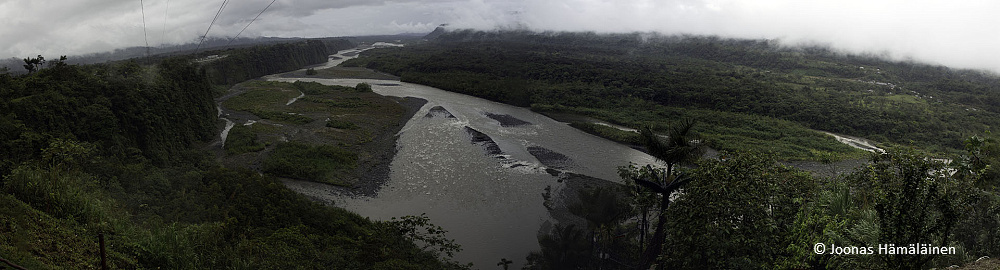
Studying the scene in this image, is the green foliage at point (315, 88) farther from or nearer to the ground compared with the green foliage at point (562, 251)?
farther from the ground

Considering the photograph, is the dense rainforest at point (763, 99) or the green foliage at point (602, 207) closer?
the green foliage at point (602, 207)

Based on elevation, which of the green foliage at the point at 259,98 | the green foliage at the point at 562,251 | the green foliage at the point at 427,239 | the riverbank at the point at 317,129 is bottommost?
the green foliage at the point at 562,251

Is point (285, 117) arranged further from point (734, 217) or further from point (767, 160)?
point (767, 160)

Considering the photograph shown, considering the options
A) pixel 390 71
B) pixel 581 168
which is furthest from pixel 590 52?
pixel 581 168

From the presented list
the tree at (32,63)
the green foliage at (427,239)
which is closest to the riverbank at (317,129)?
the green foliage at (427,239)

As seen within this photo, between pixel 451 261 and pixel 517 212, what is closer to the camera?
pixel 451 261

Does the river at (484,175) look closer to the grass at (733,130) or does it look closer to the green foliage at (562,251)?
the green foliage at (562,251)

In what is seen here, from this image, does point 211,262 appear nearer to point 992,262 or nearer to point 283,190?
point 283,190

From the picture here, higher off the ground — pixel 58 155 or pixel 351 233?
pixel 58 155
